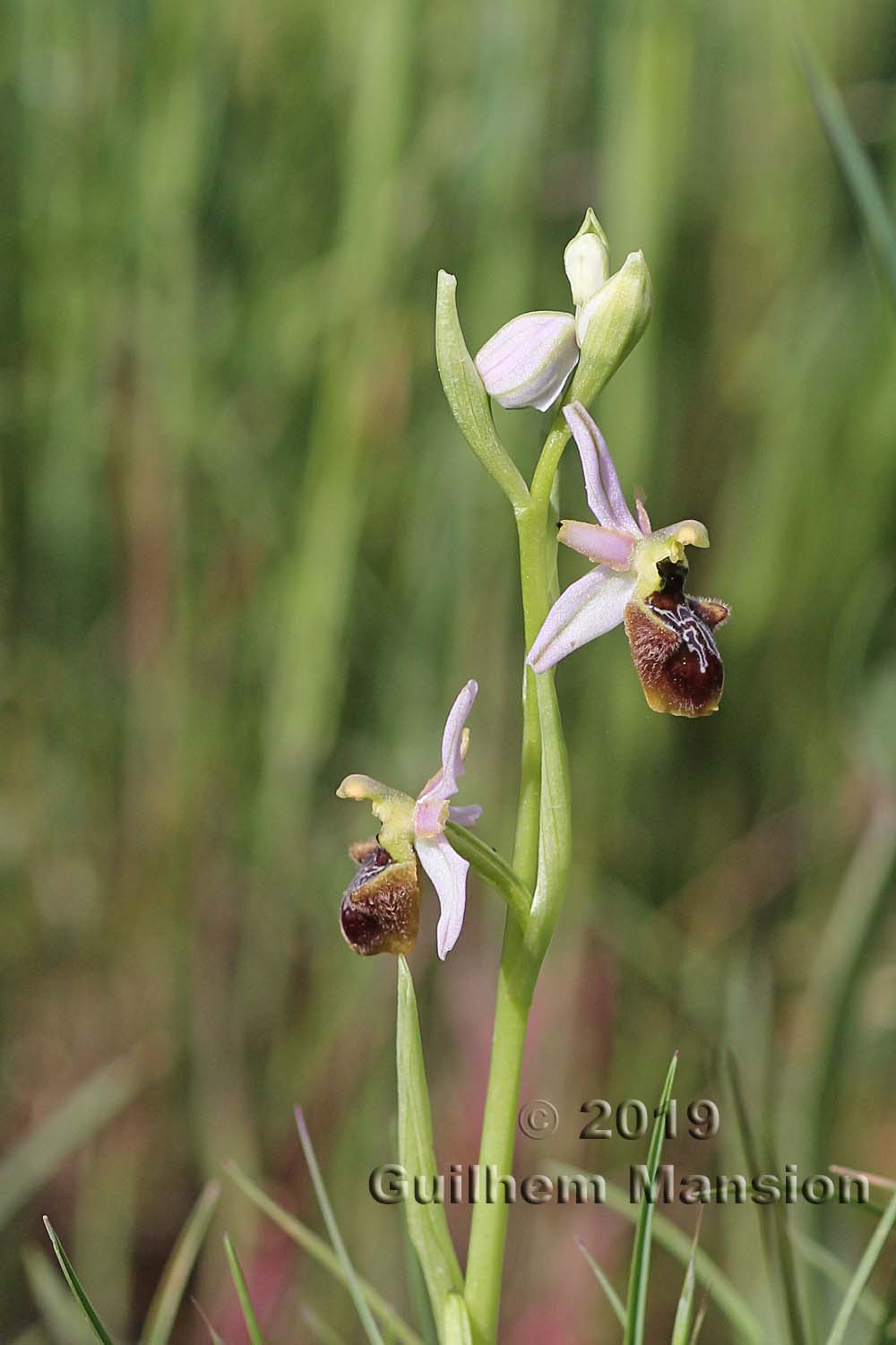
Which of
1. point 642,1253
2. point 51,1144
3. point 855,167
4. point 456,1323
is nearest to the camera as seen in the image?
point 642,1253

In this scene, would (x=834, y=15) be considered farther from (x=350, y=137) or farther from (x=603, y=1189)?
(x=603, y=1189)

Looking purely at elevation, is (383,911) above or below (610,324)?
below

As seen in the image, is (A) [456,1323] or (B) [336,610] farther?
(B) [336,610]

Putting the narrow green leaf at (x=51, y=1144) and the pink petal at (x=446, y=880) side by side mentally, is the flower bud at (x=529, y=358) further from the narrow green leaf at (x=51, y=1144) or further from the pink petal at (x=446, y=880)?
the narrow green leaf at (x=51, y=1144)

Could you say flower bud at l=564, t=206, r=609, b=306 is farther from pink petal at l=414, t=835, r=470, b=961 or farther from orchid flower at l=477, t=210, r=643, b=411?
pink petal at l=414, t=835, r=470, b=961

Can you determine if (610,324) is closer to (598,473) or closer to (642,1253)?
(598,473)

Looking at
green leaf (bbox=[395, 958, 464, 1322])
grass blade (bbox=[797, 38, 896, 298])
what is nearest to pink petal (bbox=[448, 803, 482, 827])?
green leaf (bbox=[395, 958, 464, 1322])

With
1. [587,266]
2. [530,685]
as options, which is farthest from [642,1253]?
[587,266]
